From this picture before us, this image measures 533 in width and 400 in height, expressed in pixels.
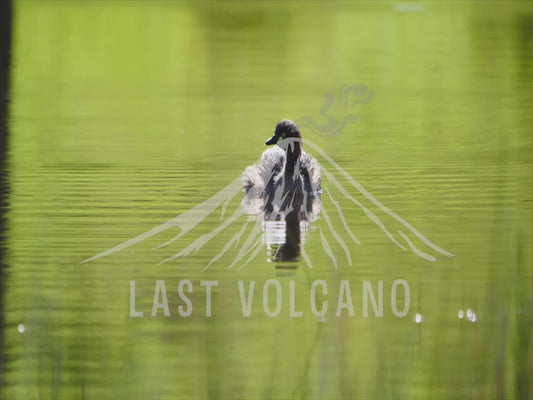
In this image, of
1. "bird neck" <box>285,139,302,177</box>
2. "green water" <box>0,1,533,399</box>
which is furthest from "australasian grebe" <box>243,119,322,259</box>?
"green water" <box>0,1,533,399</box>

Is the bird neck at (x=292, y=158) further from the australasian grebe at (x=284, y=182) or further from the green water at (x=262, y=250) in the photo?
the green water at (x=262, y=250)

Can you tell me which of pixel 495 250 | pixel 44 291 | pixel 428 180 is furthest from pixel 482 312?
pixel 428 180

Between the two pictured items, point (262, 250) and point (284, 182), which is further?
point (284, 182)

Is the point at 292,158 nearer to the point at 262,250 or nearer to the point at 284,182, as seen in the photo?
the point at 284,182

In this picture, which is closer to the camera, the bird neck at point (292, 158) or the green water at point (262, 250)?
the green water at point (262, 250)

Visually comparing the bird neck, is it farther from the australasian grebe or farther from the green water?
the green water

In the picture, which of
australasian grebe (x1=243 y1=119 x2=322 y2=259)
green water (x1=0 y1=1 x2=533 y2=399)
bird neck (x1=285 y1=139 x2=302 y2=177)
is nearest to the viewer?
green water (x1=0 y1=1 x2=533 y2=399)

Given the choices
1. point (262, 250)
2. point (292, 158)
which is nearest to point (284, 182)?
point (292, 158)

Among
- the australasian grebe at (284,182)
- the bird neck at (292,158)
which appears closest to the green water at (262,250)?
the australasian grebe at (284,182)
